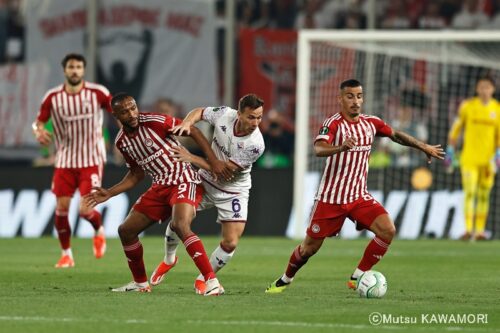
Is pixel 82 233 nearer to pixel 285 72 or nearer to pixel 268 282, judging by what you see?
pixel 285 72

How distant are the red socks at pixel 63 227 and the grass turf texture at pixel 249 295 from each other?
1.00 feet

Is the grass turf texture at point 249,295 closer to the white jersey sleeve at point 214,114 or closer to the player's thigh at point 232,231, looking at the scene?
the player's thigh at point 232,231

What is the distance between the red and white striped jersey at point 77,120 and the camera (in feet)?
48.4

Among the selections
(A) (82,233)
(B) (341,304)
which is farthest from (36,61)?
(B) (341,304)

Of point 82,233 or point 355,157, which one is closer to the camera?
point 355,157

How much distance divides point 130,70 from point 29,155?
2.18 metres

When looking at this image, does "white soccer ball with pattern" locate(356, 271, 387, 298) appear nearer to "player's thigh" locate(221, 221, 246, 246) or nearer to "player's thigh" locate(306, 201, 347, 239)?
"player's thigh" locate(306, 201, 347, 239)

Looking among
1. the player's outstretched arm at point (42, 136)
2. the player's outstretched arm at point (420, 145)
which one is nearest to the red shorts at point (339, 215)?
the player's outstretched arm at point (420, 145)

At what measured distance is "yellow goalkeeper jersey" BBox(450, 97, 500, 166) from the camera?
61.8 feet

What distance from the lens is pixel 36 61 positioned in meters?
22.8

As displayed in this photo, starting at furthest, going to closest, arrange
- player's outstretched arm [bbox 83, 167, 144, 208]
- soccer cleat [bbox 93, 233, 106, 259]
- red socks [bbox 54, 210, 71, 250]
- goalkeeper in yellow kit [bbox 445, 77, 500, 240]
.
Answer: goalkeeper in yellow kit [bbox 445, 77, 500, 240] < soccer cleat [bbox 93, 233, 106, 259] < red socks [bbox 54, 210, 71, 250] < player's outstretched arm [bbox 83, 167, 144, 208]

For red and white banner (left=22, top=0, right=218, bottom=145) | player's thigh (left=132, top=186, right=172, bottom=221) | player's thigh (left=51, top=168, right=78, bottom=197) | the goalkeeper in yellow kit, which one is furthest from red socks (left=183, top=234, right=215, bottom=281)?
red and white banner (left=22, top=0, right=218, bottom=145)

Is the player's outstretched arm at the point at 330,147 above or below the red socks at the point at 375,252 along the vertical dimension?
above

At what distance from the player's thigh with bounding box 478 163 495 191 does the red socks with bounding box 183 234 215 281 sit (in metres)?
9.12
